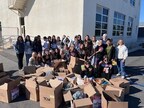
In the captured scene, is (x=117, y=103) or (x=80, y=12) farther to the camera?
(x=80, y=12)

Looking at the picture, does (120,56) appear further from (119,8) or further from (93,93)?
(119,8)

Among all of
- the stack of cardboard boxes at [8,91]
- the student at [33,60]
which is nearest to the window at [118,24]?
the student at [33,60]

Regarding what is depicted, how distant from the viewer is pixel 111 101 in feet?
12.9

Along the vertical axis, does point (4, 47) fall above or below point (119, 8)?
below

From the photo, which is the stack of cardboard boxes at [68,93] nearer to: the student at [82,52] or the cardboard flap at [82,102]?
the cardboard flap at [82,102]

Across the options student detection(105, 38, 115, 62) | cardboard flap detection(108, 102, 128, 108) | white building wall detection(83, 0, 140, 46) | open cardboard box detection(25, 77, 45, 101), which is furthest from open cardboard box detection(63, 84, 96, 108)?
white building wall detection(83, 0, 140, 46)

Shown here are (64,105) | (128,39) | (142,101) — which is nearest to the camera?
(64,105)

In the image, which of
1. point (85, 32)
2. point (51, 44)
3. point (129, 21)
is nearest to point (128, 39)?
point (129, 21)

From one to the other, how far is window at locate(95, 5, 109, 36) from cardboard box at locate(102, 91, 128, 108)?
8034 mm

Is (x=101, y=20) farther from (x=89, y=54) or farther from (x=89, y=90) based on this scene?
(x=89, y=90)

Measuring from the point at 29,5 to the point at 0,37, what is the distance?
20.3 feet

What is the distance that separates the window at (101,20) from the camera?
38.7ft

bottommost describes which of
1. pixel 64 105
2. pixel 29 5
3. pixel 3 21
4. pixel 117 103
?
pixel 64 105

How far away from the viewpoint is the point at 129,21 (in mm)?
18844
